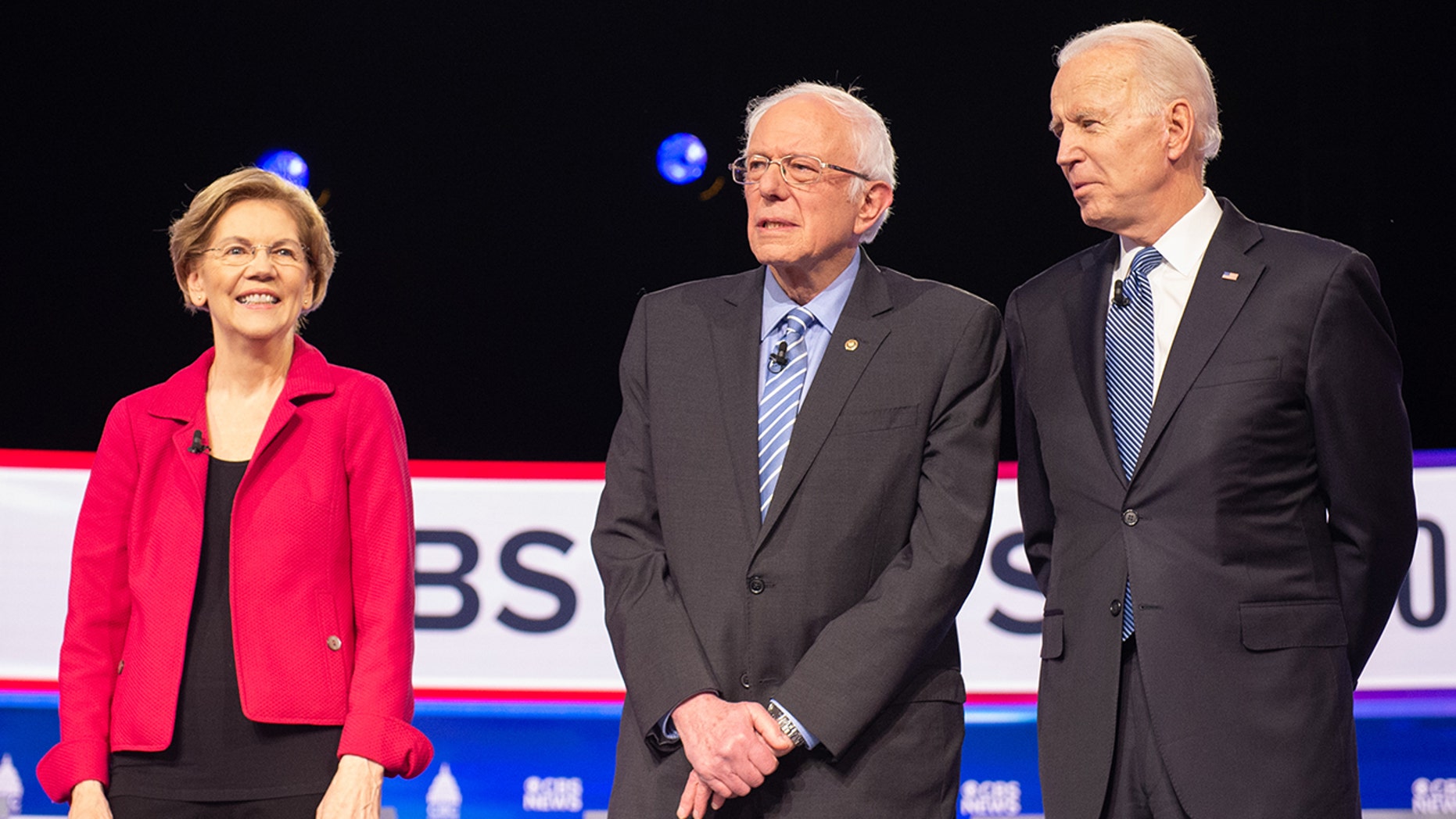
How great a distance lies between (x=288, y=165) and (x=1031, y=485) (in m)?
3.01

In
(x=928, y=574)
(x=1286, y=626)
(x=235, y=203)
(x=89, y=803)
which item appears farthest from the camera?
(x=235, y=203)

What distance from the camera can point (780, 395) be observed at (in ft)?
7.66

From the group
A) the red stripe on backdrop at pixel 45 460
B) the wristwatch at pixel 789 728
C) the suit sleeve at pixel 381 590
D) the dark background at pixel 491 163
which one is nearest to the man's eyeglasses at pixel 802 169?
the suit sleeve at pixel 381 590

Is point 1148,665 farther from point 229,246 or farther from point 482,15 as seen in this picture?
point 482,15

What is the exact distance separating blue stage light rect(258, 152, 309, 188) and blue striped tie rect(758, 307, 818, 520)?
2.68 m

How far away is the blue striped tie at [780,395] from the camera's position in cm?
228

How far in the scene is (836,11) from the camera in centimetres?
462

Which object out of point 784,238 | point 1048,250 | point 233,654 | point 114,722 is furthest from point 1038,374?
point 1048,250

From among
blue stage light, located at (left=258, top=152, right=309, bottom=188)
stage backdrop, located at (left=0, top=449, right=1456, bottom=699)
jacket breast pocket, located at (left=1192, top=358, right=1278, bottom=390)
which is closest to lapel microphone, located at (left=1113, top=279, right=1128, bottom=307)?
jacket breast pocket, located at (left=1192, top=358, right=1278, bottom=390)

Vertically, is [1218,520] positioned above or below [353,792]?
above

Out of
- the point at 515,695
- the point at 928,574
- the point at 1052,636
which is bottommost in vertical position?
the point at 515,695

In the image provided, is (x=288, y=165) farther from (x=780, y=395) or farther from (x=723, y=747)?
(x=723, y=747)

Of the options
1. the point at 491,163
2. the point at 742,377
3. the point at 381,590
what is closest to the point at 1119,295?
the point at 742,377

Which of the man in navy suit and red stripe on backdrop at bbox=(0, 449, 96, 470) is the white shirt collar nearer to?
the man in navy suit
